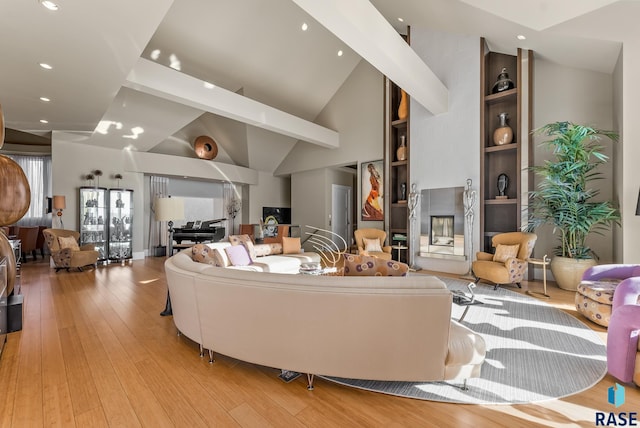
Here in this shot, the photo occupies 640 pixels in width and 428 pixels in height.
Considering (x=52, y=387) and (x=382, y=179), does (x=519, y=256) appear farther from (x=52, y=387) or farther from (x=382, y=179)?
(x=52, y=387)

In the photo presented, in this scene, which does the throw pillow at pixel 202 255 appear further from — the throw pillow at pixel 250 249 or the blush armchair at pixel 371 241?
the blush armchair at pixel 371 241

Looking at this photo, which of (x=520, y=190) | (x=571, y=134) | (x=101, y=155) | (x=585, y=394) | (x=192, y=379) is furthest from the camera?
(x=101, y=155)

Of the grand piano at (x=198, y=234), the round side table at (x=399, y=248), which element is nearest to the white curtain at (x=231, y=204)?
the grand piano at (x=198, y=234)

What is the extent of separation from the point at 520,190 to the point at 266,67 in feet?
19.6

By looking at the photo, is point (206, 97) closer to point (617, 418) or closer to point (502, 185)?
point (502, 185)

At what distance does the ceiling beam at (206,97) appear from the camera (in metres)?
4.61

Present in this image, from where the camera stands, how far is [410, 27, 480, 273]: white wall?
19.1ft

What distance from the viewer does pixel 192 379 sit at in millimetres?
2078

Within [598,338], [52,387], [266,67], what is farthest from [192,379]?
[266,67]

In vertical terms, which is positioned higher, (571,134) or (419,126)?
(419,126)

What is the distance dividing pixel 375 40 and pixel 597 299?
3.84m

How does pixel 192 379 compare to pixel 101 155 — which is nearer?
pixel 192 379

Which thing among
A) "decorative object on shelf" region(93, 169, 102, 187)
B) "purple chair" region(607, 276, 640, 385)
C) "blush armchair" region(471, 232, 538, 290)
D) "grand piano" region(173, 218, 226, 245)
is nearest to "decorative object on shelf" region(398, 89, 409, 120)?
"blush armchair" region(471, 232, 538, 290)

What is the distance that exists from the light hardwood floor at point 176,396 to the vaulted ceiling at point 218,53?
9.69ft
